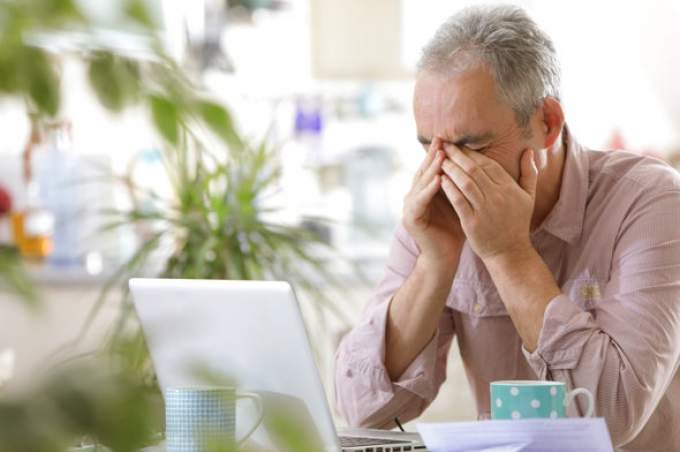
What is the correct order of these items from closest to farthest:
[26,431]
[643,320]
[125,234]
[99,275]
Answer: [26,431] < [643,320] < [99,275] < [125,234]

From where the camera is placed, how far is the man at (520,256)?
1.57 m

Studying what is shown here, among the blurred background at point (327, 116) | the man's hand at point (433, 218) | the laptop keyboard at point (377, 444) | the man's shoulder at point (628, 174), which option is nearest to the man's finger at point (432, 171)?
the man's hand at point (433, 218)

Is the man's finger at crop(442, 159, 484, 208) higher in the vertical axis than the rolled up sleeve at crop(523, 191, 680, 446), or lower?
higher

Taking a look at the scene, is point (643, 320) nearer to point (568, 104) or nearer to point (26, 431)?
point (26, 431)

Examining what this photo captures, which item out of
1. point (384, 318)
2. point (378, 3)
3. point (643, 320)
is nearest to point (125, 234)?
point (378, 3)

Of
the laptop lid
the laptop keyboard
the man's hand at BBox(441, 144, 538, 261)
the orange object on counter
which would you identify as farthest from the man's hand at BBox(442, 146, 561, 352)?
the orange object on counter

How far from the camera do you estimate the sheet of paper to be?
3.65ft

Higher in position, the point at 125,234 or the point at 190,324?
the point at 190,324

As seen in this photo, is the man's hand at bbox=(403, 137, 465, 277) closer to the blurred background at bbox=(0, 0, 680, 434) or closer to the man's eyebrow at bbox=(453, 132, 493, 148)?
the man's eyebrow at bbox=(453, 132, 493, 148)

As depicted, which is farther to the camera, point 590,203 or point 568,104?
point 568,104

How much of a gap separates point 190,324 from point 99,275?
3.12 metres

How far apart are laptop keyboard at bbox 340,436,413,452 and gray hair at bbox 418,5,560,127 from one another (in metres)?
0.54

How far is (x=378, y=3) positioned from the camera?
4.12m

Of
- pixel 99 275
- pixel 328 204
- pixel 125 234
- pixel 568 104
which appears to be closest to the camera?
pixel 99 275
